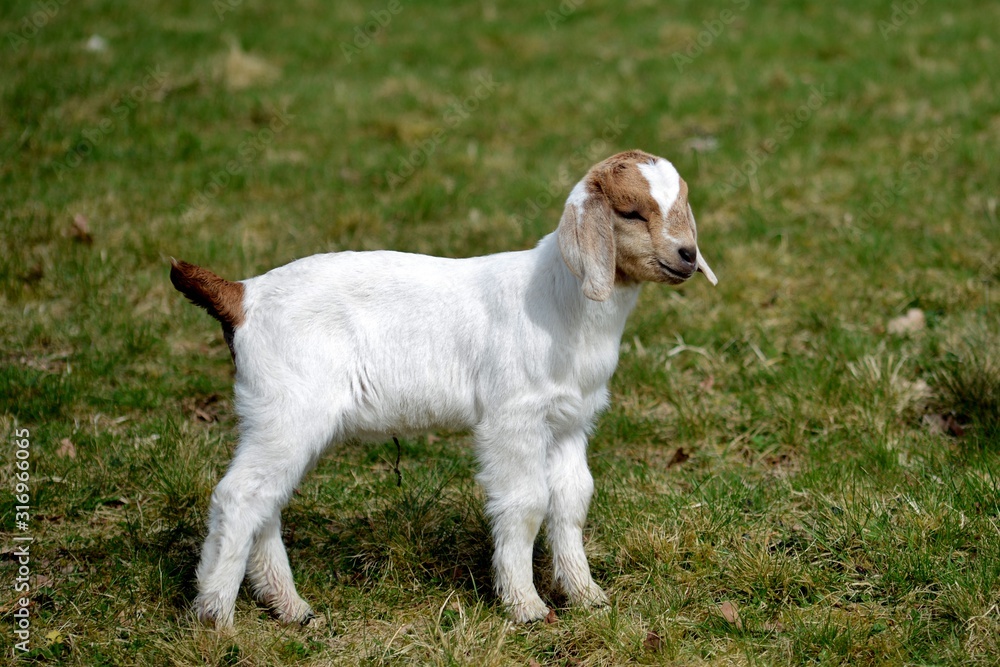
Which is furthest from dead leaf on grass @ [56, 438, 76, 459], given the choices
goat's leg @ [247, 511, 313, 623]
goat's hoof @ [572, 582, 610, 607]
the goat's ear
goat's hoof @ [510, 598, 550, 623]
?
the goat's ear

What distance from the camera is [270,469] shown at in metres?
3.34

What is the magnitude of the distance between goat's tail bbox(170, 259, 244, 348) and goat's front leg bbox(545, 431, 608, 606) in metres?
1.21

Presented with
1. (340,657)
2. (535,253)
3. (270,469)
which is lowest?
(340,657)

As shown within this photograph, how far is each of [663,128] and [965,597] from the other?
526 centimetres

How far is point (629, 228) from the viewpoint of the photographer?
331 cm

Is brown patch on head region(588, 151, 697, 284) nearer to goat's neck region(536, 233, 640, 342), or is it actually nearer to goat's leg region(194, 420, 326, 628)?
goat's neck region(536, 233, 640, 342)

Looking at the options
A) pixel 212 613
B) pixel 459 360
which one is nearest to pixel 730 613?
pixel 459 360

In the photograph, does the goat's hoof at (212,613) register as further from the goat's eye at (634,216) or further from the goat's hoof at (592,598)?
the goat's eye at (634,216)

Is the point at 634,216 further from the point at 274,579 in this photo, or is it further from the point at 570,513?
the point at 274,579

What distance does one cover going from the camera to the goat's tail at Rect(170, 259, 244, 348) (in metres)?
3.46

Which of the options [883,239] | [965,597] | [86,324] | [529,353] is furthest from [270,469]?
[883,239]

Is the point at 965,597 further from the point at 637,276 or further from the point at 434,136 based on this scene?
the point at 434,136

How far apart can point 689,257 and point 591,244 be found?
1.03 ft

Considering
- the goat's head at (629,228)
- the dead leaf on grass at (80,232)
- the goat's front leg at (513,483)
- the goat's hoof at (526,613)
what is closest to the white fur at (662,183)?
the goat's head at (629,228)
